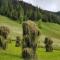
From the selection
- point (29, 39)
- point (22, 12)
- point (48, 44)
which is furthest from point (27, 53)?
point (22, 12)

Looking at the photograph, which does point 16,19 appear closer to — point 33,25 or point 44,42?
point 33,25

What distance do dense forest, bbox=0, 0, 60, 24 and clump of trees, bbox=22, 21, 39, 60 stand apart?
192 millimetres

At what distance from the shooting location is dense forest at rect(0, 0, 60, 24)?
6.54m

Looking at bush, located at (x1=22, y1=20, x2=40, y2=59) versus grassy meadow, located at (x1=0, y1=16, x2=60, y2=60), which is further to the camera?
bush, located at (x1=22, y1=20, x2=40, y2=59)

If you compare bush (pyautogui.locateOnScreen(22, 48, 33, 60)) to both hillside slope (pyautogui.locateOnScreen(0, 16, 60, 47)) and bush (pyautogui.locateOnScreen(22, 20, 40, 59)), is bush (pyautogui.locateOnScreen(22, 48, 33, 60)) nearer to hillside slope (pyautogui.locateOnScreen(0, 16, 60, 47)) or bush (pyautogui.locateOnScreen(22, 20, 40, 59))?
bush (pyautogui.locateOnScreen(22, 20, 40, 59))

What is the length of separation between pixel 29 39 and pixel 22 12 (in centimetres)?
71

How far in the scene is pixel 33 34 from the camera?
21.5 feet

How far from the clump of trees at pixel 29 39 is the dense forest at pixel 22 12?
7.6 inches

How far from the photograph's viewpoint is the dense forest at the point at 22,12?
6.54m

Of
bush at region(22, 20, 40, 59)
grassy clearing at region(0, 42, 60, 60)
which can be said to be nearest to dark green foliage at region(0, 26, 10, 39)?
grassy clearing at region(0, 42, 60, 60)

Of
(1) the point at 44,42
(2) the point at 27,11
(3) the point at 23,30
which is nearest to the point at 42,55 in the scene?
(1) the point at 44,42

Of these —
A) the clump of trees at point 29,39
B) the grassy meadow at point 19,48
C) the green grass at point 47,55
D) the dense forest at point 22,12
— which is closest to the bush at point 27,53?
the clump of trees at point 29,39

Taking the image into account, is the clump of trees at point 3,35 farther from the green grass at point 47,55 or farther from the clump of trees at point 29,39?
the green grass at point 47,55

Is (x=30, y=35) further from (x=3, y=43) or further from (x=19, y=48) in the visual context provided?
(x=3, y=43)
